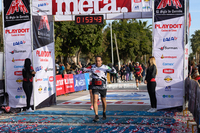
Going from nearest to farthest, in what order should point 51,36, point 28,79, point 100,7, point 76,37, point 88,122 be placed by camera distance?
point 88,122, point 28,79, point 100,7, point 51,36, point 76,37

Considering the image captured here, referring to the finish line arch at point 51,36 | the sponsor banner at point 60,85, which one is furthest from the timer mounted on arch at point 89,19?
the sponsor banner at point 60,85

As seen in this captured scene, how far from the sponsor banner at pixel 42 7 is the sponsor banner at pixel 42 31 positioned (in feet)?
1.05

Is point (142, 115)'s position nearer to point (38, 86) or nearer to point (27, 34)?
point (38, 86)

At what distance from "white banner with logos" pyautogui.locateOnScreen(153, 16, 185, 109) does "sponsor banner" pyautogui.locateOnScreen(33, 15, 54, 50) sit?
15.3ft

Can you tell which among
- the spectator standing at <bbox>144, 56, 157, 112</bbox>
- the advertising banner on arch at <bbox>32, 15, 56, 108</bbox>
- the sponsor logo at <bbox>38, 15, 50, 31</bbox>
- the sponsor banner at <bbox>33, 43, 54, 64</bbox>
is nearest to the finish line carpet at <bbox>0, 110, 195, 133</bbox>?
the spectator standing at <bbox>144, 56, 157, 112</bbox>

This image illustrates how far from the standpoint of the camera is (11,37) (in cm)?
1118

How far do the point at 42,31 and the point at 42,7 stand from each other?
106 cm

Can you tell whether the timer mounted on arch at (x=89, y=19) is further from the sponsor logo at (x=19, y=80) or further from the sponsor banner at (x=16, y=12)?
the sponsor logo at (x=19, y=80)

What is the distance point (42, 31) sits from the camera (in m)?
11.9

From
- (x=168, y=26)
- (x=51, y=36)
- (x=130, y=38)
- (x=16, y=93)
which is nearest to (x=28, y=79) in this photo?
(x=16, y=93)

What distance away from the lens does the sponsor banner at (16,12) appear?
11.0 m

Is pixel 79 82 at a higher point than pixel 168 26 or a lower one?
lower

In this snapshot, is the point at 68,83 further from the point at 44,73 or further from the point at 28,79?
the point at 28,79

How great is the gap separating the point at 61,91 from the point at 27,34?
22.2ft
